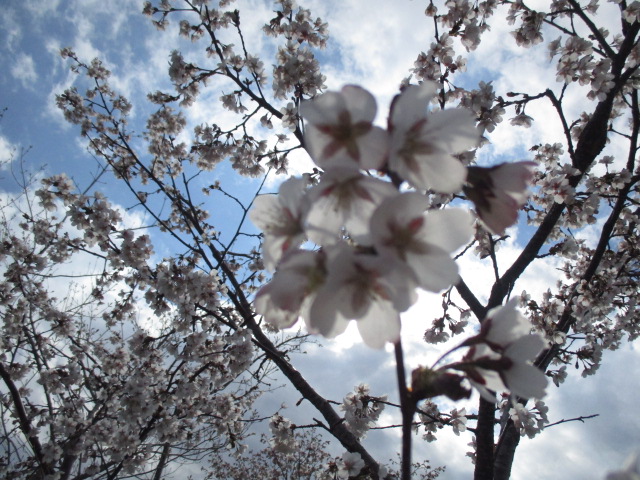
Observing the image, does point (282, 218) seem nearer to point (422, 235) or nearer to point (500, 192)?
point (422, 235)

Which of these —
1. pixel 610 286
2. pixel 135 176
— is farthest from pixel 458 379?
pixel 135 176

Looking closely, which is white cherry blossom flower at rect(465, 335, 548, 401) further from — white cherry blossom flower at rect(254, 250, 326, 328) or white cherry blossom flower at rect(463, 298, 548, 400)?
white cherry blossom flower at rect(254, 250, 326, 328)

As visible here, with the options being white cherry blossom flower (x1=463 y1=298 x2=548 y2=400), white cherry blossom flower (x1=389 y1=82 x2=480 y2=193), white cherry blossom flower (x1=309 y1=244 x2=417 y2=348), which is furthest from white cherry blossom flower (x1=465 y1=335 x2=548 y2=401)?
white cherry blossom flower (x1=389 y1=82 x2=480 y2=193)

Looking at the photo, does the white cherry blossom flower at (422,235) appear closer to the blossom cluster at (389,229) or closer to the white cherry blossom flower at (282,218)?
the blossom cluster at (389,229)

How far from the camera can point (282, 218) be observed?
927 mm

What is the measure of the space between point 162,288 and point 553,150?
5012mm

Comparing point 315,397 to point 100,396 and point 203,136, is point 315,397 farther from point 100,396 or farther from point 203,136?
point 203,136

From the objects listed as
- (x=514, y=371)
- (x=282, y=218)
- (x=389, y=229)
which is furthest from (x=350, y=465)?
(x=389, y=229)

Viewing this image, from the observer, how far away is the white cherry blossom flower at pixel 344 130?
2.61 ft

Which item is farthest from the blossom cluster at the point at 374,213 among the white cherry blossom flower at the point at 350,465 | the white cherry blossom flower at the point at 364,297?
the white cherry blossom flower at the point at 350,465

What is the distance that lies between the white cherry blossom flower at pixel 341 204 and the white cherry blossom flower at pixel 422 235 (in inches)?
2.0

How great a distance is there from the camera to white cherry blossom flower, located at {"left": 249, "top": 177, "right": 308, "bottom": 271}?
2.84 feet

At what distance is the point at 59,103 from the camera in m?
6.79

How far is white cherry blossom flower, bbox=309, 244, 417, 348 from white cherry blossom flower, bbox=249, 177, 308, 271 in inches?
6.9
